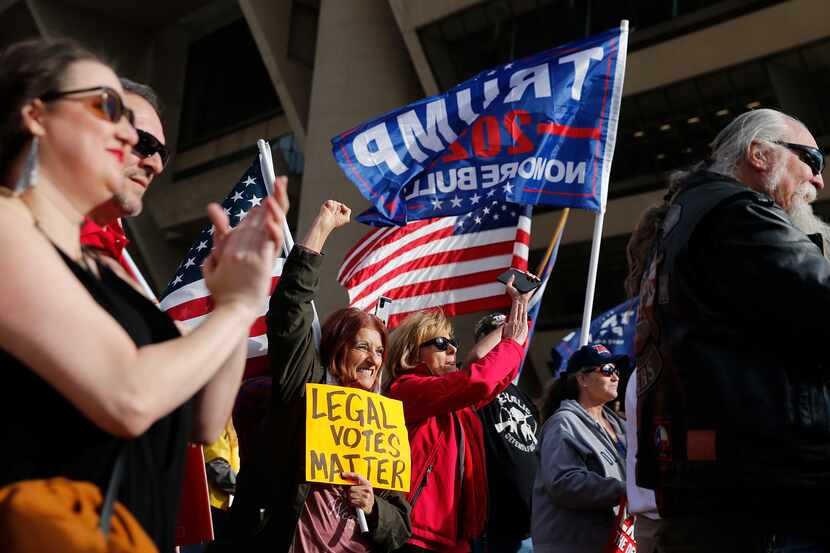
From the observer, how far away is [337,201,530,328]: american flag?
7.45 meters

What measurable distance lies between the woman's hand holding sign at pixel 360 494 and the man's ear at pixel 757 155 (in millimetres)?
2067

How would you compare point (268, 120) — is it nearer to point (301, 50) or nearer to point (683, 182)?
point (301, 50)

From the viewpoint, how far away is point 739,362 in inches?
117

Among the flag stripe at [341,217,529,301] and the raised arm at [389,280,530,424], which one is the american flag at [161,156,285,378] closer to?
the flag stripe at [341,217,529,301]

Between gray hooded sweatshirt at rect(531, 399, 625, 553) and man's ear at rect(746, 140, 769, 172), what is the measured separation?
2353 millimetres

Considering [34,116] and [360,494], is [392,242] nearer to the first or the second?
[360,494]

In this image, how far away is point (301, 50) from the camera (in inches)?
1139

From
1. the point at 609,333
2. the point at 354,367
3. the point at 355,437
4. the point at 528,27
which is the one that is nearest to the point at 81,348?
the point at 355,437

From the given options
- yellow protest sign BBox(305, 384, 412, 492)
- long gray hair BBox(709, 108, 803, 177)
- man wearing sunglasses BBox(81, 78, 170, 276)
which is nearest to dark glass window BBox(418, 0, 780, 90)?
yellow protest sign BBox(305, 384, 412, 492)

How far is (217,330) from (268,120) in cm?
3026

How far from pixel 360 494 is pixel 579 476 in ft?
4.75

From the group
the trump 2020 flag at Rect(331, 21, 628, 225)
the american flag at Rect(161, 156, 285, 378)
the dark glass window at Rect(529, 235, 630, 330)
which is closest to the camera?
the american flag at Rect(161, 156, 285, 378)

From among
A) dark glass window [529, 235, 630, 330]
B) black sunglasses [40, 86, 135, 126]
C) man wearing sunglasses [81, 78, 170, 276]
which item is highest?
dark glass window [529, 235, 630, 330]

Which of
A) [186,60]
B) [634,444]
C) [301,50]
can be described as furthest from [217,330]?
[186,60]
